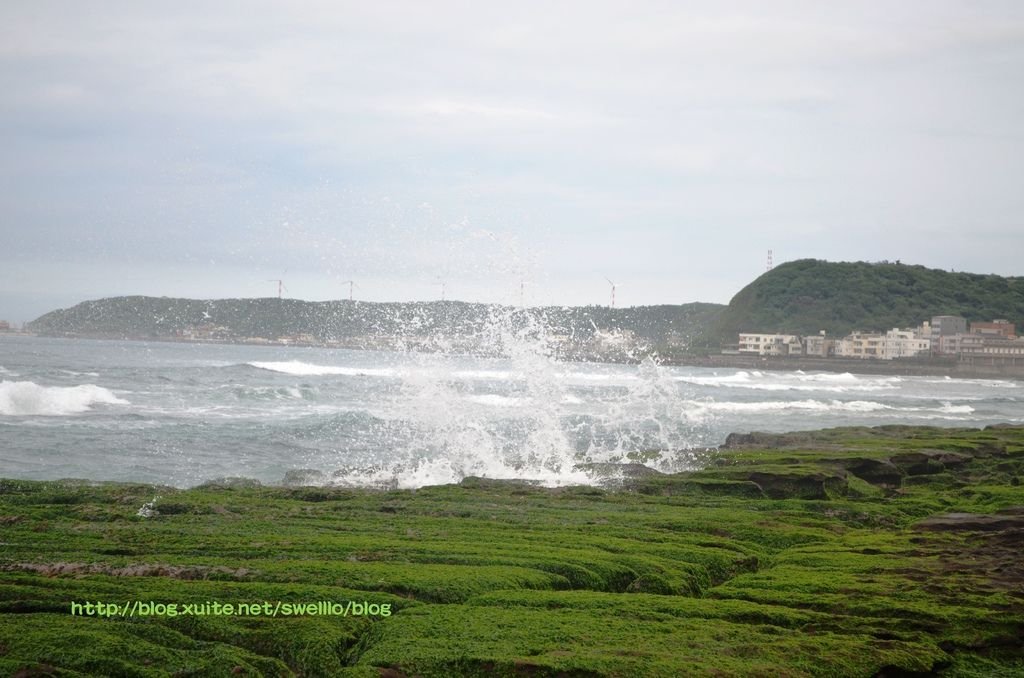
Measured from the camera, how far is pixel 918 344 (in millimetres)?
110500

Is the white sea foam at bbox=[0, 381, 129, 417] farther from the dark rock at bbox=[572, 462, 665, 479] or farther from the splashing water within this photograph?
the dark rock at bbox=[572, 462, 665, 479]

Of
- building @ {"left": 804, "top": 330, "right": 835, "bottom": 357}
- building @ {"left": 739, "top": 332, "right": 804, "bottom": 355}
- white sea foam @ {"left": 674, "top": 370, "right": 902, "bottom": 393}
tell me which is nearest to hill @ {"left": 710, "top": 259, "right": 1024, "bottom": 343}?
building @ {"left": 739, "top": 332, "right": 804, "bottom": 355}

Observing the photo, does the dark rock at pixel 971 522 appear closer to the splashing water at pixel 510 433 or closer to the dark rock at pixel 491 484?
the dark rock at pixel 491 484

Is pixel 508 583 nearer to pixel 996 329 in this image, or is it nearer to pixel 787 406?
pixel 787 406

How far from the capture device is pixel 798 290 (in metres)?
138

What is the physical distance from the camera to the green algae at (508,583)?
20.6 feet

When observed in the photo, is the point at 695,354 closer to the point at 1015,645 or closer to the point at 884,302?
the point at 884,302

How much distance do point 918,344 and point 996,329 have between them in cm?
1111

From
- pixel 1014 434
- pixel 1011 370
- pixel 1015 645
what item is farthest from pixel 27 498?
pixel 1011 370

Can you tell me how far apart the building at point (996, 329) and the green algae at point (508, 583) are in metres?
108

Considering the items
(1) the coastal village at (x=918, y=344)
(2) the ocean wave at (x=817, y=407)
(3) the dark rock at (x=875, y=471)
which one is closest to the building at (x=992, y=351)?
(1) the coastal village at (x=918, y=344)

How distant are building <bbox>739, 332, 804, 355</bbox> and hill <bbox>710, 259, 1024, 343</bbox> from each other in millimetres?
5447

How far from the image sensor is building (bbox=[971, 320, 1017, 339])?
110812mm

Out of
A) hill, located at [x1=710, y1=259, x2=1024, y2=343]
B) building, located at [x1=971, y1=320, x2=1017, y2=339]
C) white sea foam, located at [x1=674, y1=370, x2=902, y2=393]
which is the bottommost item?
white sea foam, located at [x1=674, y1=370, x2=902, y2=393]
